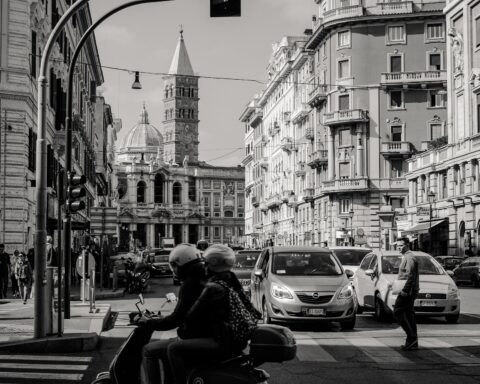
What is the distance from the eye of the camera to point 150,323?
268 inches

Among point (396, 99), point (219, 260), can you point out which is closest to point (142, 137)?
point (396, 99)

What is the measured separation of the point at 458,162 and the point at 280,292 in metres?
33.8

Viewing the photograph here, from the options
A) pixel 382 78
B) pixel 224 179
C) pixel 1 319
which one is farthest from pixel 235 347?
pixel 224 179

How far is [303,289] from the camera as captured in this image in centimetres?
1606

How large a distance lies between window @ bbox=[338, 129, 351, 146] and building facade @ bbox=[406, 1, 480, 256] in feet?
43.9

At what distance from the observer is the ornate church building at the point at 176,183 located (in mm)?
164875

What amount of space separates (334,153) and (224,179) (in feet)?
360

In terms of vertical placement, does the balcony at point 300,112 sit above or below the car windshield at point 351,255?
above

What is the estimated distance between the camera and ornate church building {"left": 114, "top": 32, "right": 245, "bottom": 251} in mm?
164875

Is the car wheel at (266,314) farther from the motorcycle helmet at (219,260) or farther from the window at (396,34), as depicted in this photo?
the window at (396,34)

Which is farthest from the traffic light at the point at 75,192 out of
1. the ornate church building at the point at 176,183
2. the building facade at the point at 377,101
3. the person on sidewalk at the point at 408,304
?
the ornate church building at the point at 176,183

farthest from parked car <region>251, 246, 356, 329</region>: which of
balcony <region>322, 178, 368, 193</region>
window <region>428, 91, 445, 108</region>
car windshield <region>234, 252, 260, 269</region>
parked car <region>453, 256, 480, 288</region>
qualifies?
window <region>428, 91, 445, 108</region>

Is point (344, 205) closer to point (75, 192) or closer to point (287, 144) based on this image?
point (287, 144)

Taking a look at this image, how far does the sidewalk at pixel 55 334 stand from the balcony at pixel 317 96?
169ft
